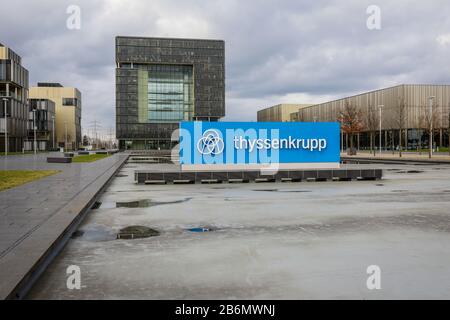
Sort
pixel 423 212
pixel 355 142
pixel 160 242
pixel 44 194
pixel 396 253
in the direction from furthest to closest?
pixel 355 142 < pixel 44 194 < pixel 423 212 < pixel 160 242 < pixel 396 253

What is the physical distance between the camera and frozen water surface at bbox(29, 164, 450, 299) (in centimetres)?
546

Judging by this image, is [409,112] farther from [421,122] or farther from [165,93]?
[165,93]

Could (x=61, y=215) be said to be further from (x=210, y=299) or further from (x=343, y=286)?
(x=343, y=286)

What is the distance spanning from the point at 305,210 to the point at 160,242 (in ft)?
16.7

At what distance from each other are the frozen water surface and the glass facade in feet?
412

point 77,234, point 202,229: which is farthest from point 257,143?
point 77,234

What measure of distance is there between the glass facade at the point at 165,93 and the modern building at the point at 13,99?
4695 cm

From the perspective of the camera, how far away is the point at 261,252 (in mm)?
7363

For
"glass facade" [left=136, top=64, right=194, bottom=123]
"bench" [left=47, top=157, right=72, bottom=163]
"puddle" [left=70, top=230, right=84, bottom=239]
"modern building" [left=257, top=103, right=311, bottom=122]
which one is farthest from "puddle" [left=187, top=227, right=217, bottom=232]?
"modern building" [left=257, top=103, right=311, bottom=122]

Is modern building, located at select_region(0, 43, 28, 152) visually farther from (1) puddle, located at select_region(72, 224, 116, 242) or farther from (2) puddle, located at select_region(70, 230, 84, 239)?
(2) puddle, located at select_region(70, 230, 84, 239)

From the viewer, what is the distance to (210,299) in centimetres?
511

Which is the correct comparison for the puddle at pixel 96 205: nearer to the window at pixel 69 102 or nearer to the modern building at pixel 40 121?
the modern building at pixel 40 121

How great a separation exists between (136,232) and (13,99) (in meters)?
81.4

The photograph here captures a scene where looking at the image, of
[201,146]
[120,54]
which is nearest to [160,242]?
[201,146]
